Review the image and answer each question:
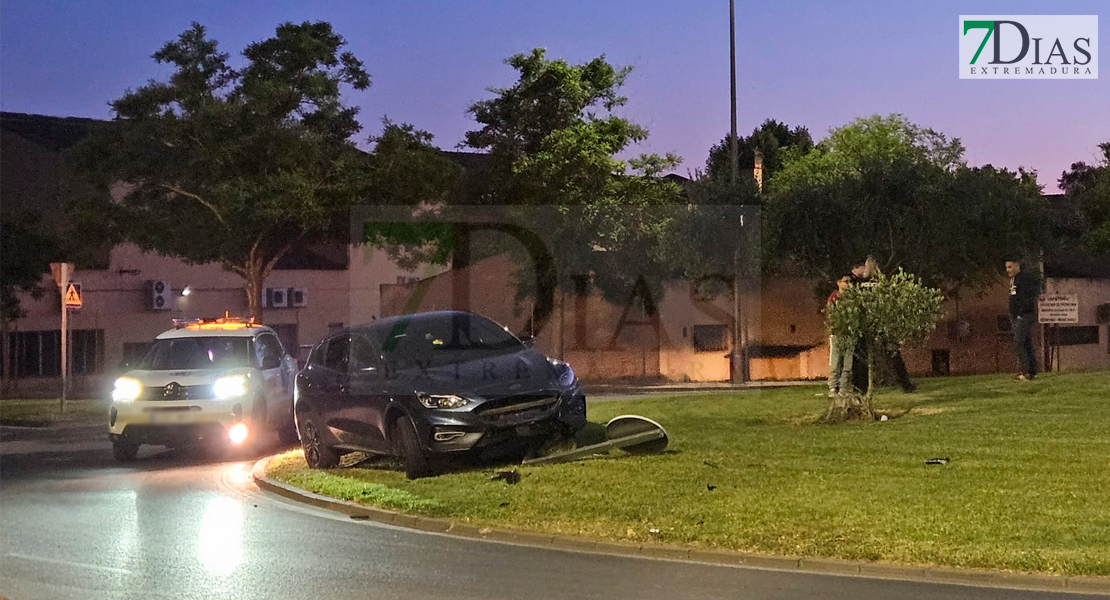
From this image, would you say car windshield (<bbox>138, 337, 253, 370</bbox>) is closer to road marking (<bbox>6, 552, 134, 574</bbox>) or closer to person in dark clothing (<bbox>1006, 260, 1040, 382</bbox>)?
road marking (<bbox>6, 552, 134, 574</bbox>)

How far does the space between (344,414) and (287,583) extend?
540 cm

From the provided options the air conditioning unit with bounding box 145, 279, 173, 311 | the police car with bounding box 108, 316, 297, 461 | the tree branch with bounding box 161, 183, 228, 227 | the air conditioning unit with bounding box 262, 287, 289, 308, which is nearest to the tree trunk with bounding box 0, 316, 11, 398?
the air conditioning unit with bounding box 145, 279, 173, 311

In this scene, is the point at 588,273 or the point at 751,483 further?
the point at 588,273

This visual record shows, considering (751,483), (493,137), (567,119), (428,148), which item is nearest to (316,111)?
(428,148)

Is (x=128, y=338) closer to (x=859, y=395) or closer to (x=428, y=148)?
(x=428, y=148)

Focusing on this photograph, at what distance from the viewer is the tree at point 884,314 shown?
549 inches

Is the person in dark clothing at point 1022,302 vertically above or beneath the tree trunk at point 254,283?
beneath

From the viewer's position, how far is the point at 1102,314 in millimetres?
37031

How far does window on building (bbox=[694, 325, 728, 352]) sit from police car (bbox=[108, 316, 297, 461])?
19906 millimetres

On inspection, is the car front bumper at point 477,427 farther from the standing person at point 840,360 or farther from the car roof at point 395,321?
the standing person at point 840,360

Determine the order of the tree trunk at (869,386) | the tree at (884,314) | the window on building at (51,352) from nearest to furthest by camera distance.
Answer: the tree at (884,314) < the tree trunk at (869,386) < the window on building at (51,352)

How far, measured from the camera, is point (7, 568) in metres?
8.55

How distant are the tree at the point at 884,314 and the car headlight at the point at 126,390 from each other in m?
9.24

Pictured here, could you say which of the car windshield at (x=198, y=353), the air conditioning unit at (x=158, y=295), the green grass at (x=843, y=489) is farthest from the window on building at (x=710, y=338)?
the car windshield at (x=198, y=353)
